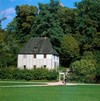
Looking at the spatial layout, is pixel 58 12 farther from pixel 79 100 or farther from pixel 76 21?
pixel 79 100

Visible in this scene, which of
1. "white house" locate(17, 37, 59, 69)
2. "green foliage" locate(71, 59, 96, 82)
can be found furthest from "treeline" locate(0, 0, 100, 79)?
"green foliage" locate(71, 59, 96, 82)

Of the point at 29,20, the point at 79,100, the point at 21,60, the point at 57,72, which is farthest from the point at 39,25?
the point at 79,100

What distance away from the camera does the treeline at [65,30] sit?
7556 cm

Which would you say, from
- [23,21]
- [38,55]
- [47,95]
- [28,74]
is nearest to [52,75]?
[28,74]

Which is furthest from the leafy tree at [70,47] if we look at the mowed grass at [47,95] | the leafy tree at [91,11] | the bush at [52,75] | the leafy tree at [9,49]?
the mowed grass at [47,95]

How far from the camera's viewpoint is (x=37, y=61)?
78.9m

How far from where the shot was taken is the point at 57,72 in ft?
207

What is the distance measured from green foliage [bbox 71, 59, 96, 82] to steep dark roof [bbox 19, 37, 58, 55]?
10.2 metres

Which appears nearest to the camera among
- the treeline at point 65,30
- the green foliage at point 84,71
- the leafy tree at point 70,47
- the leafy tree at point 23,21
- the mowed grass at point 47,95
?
the mowed grass at point 47,95

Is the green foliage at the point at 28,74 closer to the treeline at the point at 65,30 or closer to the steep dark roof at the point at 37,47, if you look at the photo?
the treeline at the point at 65,30

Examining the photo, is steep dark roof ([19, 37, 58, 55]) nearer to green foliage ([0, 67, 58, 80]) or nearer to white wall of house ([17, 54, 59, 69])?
white wall of house ([17, 54, 59, 69])

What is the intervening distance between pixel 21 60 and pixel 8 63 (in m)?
4.15

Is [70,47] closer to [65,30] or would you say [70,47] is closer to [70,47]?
[70,47]

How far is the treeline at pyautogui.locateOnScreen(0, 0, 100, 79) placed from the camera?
75.6 metres
